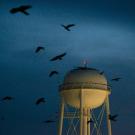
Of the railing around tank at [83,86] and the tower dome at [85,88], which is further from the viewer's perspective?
the railing around tank at [83,86]

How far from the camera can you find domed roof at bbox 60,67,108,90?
70.8m

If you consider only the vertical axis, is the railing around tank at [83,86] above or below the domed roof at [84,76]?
below

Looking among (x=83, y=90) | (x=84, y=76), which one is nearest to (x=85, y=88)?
(x=83, y=90)

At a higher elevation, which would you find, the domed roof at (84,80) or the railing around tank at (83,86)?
the domed roof at (84,80)

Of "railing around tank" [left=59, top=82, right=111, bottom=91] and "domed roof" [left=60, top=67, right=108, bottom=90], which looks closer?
"railing around tank" [left=59, top=82, right=111, bottom=91]

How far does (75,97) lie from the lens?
70.2 meters

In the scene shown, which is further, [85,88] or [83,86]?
[83,86]

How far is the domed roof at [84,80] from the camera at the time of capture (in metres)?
70.8

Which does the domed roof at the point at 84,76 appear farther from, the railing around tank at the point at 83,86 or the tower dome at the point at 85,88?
the railing around tank at the point at 83,86

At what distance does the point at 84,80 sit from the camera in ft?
234

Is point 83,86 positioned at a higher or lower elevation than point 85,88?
higher

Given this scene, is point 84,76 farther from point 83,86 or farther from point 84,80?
point 83,86

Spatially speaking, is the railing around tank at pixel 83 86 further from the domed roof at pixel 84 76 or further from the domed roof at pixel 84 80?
the domed roof at pixel 84 76

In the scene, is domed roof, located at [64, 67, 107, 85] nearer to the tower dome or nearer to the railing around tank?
the tower dome
